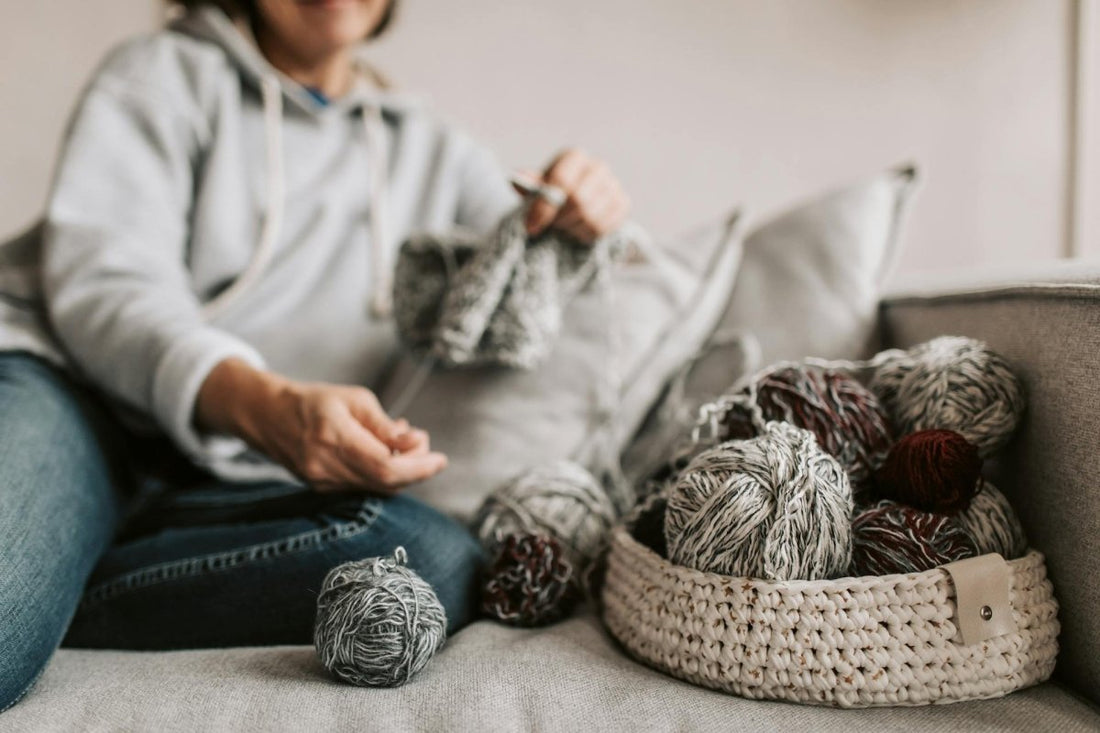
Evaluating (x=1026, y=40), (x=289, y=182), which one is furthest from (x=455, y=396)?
(x=1026, y=40)

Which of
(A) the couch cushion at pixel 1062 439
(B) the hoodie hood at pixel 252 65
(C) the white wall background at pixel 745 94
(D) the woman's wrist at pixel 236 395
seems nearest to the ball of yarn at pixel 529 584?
(D) the woman's wrist at pixel 236 395

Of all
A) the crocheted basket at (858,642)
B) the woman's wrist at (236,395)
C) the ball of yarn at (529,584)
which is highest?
the woman's wrist at (236,395)

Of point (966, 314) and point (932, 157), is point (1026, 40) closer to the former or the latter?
point (932, 157)

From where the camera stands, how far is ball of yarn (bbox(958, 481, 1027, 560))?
52 cm

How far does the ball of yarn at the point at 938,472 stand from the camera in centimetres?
52

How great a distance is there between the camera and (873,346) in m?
0.81

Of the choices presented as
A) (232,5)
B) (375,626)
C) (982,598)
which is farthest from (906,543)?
(232,5)

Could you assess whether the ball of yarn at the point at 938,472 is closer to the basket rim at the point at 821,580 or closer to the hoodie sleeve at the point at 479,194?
the basket rim at the point at 821,580

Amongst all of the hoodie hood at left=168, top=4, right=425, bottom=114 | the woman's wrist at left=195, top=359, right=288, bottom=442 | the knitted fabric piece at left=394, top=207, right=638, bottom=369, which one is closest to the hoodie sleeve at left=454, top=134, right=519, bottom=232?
the hoodie hood at left=168, top=4, right=425, bottom=114

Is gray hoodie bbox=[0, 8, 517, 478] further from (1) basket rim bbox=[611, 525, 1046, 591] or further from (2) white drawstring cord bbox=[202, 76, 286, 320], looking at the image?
(1) basket rim bbox=[611, 525, 1046, 591]

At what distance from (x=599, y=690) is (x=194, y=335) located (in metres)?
0.51

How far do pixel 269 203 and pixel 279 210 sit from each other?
0.05 feet

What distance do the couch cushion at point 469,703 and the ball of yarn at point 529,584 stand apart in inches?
2.8

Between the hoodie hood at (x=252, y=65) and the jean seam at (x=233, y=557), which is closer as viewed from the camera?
the jean seam at (x=233, y=557)
